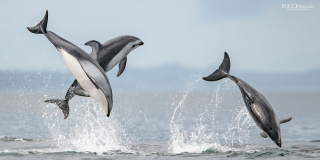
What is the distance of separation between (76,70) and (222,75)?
4.60 m

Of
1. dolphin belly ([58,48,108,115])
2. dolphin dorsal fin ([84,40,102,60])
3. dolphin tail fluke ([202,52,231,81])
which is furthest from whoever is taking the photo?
dolphin tail fluke ([202,52,231,81])

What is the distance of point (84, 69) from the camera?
9.09 meters

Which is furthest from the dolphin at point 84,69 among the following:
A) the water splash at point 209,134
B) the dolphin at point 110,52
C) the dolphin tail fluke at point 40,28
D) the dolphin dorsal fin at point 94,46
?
the water splash at point 209,134

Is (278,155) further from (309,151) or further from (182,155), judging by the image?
(182,155)

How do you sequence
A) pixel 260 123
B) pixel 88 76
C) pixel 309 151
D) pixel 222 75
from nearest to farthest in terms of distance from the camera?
pixel 88 76 → pixel 260 123 → pixel 222 75 → pixel 309 151

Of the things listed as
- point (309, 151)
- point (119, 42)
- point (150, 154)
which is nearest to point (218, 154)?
point (150, 154)

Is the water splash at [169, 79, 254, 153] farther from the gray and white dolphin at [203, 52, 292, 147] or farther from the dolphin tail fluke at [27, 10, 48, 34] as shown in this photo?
the dolphin tail fluke at [27, 10, 48, 34]

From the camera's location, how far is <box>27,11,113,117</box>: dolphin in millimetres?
8859

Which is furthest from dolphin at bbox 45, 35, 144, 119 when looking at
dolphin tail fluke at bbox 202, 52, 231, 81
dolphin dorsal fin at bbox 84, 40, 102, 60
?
dolphin tail fluke at bbox 202, 52, 231, 81

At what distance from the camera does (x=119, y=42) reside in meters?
12.0

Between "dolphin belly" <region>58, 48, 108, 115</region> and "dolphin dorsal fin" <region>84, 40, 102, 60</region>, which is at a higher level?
"dolphin dorsal fin" <region>84, 40, 102, 60</region>

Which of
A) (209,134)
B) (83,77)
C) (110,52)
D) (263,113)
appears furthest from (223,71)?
(209,134)

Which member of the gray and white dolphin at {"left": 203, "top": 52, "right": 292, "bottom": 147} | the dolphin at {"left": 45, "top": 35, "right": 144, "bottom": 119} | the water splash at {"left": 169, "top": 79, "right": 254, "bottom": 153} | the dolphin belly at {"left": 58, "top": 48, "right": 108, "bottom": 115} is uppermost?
the dolphin at {"left": 45, "top": 35, "right": 144, "bottom": 119}

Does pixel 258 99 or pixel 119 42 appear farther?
pixel 119 42
